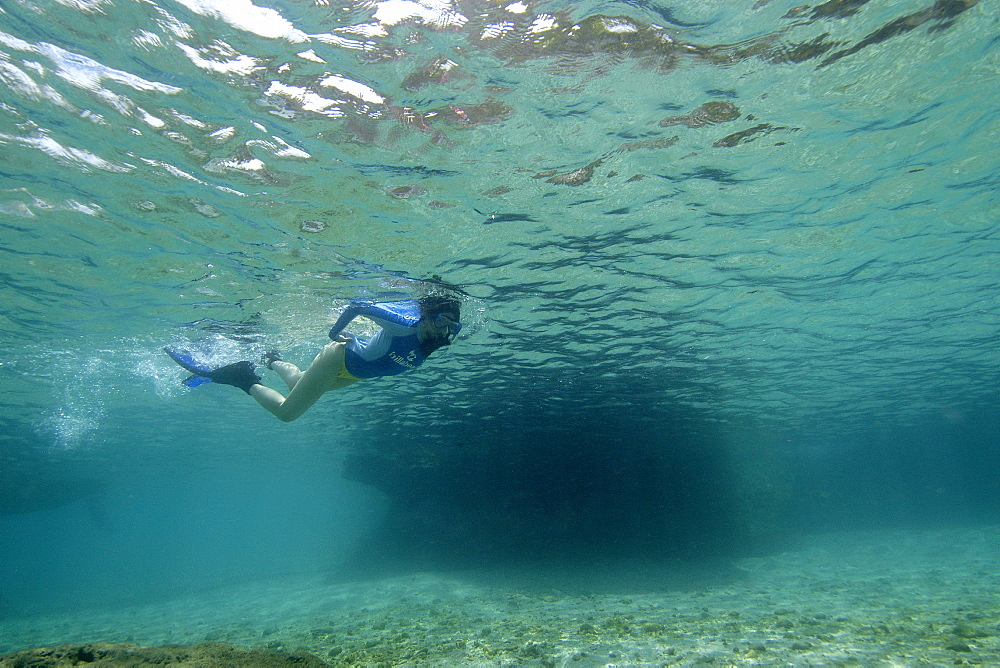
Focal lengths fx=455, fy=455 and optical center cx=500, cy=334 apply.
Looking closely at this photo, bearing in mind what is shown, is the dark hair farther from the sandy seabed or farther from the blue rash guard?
the sandy seabed

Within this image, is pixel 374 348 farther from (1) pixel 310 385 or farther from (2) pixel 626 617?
(2) pixel 626 617

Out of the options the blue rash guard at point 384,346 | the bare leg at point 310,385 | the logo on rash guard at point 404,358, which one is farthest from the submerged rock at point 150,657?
the logo on rash guard at point 404,358

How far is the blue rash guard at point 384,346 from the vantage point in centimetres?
771

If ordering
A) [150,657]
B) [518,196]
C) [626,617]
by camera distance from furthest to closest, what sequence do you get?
[626,617] → [518,196] → [150,657]

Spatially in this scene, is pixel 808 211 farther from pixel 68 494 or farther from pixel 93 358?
pixel 68 494

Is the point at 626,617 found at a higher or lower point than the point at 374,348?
Answer: lower

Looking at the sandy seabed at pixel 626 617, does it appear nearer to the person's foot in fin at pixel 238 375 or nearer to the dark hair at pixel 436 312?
the person's foot in fin at pixel 238 375

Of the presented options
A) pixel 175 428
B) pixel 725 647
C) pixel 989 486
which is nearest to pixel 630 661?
pixel 725 647

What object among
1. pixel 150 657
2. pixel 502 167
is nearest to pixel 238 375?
pixel 150 657

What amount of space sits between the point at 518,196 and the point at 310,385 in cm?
572

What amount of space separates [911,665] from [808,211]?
347 inches

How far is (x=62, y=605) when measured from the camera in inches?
1318

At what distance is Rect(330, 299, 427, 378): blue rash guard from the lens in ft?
25.3

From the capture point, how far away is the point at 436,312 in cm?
757
